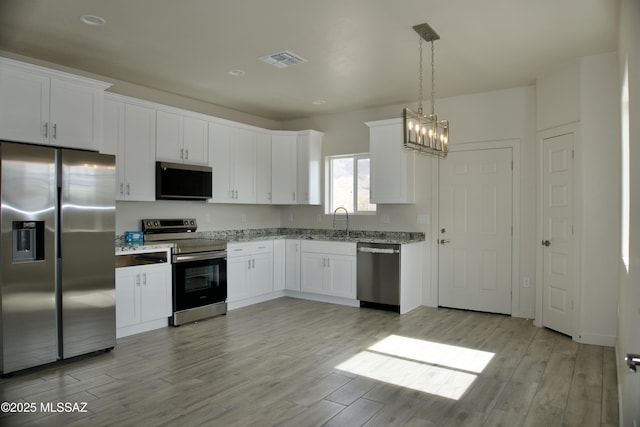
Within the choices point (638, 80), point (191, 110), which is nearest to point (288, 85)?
point (191, 110)

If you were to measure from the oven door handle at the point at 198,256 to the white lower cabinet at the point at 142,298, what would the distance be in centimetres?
13

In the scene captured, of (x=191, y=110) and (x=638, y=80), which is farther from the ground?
(x=191, y=110)

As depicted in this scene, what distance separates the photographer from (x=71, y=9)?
3.08 meters

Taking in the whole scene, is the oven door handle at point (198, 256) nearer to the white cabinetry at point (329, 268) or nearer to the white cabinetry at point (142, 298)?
the white cabinetry at point (142, 298)

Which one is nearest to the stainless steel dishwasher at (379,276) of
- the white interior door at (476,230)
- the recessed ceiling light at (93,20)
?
the white interior door at (476,230)

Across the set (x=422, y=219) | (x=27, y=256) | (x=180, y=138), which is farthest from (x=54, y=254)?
(x=422, y=219)

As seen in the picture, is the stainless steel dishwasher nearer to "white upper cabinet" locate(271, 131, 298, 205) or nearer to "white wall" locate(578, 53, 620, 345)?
"white upper cabinet" locate(271, 131, 298, 205)

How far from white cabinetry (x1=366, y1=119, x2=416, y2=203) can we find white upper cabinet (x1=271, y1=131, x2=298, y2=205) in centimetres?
127

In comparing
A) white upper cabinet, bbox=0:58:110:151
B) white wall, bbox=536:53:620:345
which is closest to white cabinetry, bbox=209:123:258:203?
white upper cabinet, bbox=0:58:110:151

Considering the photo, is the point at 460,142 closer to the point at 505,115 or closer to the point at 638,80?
the point at 505,115

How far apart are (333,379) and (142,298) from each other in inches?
88.6

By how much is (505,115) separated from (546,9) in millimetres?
2088

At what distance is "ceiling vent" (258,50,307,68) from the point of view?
156 inches

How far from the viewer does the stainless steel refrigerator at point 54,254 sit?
3193 mm
